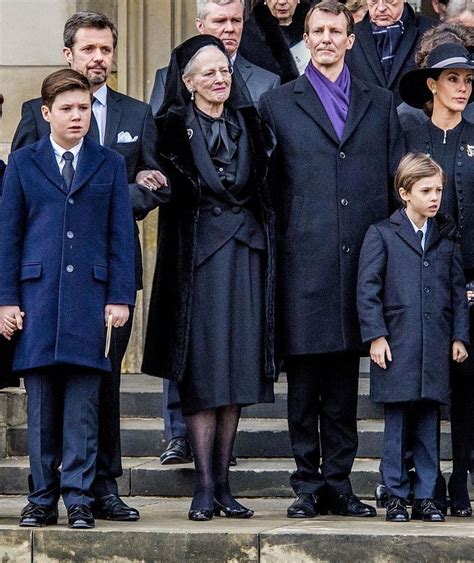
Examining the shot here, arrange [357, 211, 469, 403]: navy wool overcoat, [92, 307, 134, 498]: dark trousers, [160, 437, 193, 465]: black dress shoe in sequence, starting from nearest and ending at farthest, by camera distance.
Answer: [357, 211, 469, 403]: navy wool overcoat, [92, 307, 134, 498]: dark trousers, [160, 437, 193, 465]: black dress shoe

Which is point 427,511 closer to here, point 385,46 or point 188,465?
point 188,465

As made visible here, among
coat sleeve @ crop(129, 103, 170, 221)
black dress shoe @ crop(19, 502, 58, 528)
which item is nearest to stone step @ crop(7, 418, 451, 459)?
coat sleeve @ crop(129, 103, 170, 221)

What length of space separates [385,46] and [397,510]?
253cm

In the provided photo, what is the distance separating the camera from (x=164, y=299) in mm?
7695

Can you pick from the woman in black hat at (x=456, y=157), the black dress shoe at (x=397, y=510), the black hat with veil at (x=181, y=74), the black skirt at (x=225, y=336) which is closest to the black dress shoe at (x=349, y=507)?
the black dress shoe at (x=397, y=510)

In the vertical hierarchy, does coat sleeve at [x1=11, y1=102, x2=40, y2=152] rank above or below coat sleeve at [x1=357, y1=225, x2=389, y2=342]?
above

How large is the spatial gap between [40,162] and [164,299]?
0.78m

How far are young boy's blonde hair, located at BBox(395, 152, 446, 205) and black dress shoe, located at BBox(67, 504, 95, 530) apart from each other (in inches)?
73.2

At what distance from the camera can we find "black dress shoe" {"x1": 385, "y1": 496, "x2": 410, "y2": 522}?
7.50 metres

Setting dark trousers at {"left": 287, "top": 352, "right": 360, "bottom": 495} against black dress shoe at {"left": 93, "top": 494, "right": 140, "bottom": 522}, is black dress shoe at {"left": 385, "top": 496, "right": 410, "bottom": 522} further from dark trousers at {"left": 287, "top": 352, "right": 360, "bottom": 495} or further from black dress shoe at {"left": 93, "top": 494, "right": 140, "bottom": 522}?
black dress shoe at {"left": 93, "top": 494, "right": 140, "bottom": 522}

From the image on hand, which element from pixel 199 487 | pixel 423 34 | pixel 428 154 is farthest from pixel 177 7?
pixel 199 487

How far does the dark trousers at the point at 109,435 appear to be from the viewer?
7637 millimetres

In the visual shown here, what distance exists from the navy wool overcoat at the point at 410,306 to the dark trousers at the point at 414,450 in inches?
4.4

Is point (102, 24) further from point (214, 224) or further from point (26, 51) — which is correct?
point (26, 51)
